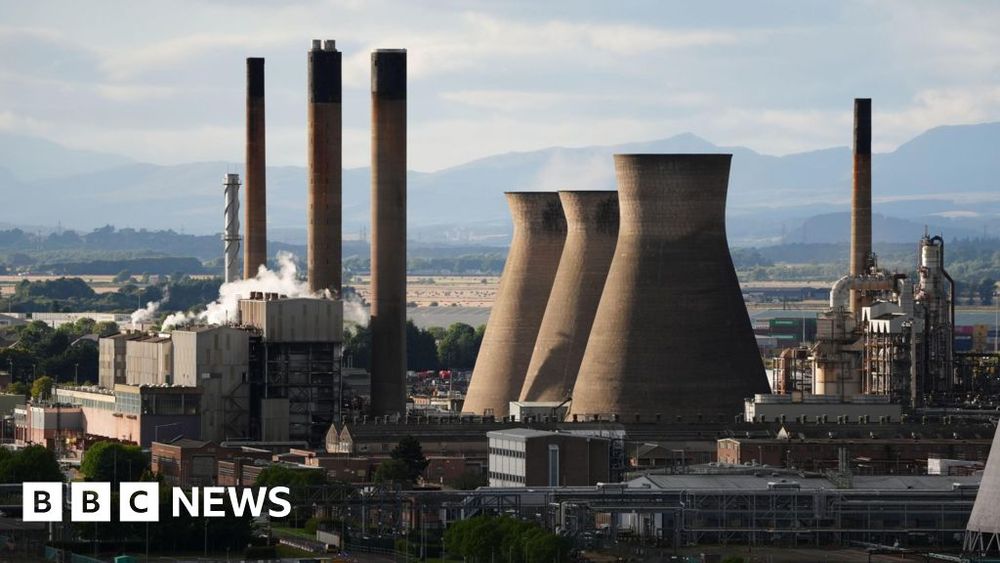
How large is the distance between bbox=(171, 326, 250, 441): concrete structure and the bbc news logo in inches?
757

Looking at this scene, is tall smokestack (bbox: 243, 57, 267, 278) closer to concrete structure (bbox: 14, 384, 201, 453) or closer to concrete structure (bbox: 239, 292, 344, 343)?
concrete structure (bbox: 14, 384, 201, 453)

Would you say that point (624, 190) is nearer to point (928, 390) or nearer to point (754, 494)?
point (928, 390)

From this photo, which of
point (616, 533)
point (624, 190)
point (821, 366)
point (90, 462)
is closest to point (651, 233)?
point (624, 190)

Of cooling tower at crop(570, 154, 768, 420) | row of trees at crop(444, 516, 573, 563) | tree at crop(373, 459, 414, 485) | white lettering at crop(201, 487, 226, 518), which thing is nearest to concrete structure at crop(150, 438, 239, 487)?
tree at crop(373, 459, 414, 485)

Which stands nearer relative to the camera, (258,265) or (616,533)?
(616,533)

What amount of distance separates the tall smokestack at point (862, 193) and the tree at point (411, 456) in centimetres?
2382

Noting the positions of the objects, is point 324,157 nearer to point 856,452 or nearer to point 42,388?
point 42,388

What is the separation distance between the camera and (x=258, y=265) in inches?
4107

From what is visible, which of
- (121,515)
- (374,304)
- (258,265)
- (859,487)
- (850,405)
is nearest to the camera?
(121,515)

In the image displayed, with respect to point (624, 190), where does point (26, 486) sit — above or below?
below

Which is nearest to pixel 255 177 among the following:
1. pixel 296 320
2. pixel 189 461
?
pixel 296 320

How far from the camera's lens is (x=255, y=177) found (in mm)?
105688

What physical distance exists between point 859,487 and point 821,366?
2299cm

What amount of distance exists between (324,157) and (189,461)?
22.2m
